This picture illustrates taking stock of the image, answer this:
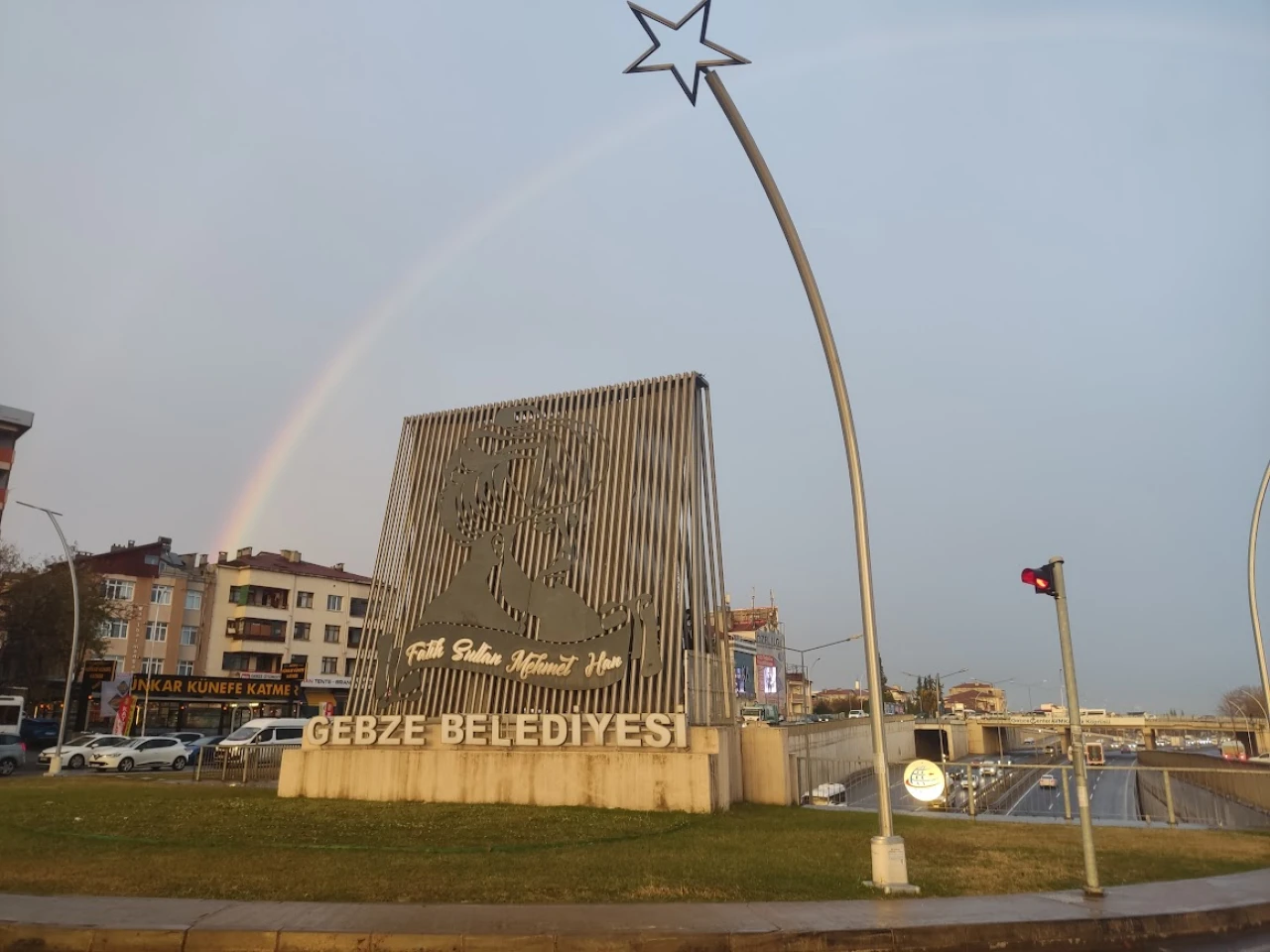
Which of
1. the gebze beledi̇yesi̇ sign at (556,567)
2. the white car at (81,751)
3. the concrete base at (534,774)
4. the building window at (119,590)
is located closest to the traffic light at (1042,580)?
the concrete base at (534,774)

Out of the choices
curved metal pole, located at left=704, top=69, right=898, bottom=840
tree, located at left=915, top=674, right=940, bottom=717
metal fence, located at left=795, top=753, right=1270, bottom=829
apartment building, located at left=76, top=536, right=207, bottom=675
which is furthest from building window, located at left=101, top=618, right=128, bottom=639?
tree, located at left=915, top=674, right=940, bottom=717

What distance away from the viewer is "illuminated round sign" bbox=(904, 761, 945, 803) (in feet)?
56.4

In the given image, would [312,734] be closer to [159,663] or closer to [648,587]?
[648,587]

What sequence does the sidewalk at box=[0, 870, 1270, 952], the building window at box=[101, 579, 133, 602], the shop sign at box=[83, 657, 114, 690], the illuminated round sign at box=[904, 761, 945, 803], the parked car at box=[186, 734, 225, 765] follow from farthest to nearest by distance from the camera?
the building window at box=[101, 579, 133, 602]
the shop sign at box=[83, 657, 114, 690]
the parked car at box=[186, 734, 225, 765]
the illuminated round sign at box=[904, 761, 945, 803]
the sidewalk at box=[0, 870, 1270, 952]

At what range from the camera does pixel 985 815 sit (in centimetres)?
1995

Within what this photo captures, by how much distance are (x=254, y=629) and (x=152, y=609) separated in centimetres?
760

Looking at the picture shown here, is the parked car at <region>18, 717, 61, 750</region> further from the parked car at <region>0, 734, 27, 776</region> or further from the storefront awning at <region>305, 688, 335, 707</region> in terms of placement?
the storefront awning at <region>305, 688, 335, 707</region>

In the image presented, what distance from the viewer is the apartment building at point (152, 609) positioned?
217 feet

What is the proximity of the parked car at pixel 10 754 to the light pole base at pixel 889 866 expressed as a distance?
39064 millimetres

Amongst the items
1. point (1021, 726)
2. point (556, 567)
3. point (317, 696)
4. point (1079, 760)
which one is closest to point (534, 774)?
point (556, 567)

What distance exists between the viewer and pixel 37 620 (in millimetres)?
55188

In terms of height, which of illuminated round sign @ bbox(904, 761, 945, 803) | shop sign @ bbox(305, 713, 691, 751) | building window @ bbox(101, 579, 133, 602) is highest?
building window @ bbox(101, 579, 133, 602)

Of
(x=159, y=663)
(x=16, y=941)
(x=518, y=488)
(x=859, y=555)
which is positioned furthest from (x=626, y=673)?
(x=159, y=663)

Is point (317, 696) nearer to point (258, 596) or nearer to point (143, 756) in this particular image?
point (258, 596)
